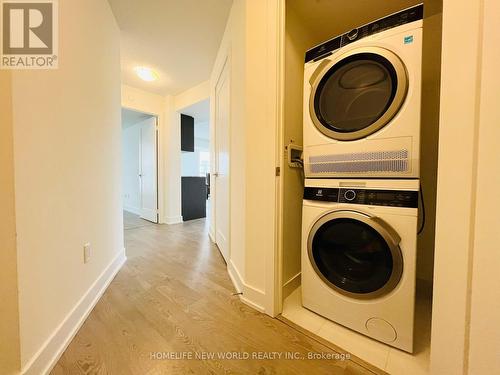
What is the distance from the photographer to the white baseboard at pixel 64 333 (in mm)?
775

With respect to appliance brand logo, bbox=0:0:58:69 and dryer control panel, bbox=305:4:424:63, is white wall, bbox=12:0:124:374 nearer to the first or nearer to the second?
appliance brand logo, bbox=0:0:58:69

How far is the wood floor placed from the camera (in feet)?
2.80

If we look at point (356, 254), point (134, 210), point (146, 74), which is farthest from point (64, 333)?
point (134, 210)

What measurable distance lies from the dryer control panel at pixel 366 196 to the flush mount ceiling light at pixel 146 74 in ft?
8.93

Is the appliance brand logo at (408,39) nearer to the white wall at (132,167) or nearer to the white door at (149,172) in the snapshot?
the white door at (149,172)

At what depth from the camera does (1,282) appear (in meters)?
0.69

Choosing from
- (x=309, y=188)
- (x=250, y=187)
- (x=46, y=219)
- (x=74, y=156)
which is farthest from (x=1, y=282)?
(x=309, y=188)

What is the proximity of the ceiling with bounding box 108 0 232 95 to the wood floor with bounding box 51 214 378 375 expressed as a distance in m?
2.24

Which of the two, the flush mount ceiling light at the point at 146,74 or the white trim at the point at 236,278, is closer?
the white trim at the point at 236,278

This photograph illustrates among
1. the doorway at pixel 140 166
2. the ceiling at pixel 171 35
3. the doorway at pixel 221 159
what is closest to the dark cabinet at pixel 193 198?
the doorway at pixel 140 166

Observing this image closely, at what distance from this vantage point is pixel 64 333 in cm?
95

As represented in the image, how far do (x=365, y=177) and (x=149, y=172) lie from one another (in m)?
3.70

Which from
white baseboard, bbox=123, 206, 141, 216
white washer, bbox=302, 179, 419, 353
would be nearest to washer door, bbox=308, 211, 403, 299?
white washer, bbox=302, 179, 419, 353

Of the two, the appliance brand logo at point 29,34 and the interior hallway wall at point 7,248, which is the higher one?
the appliance brand logo at point 29,34
